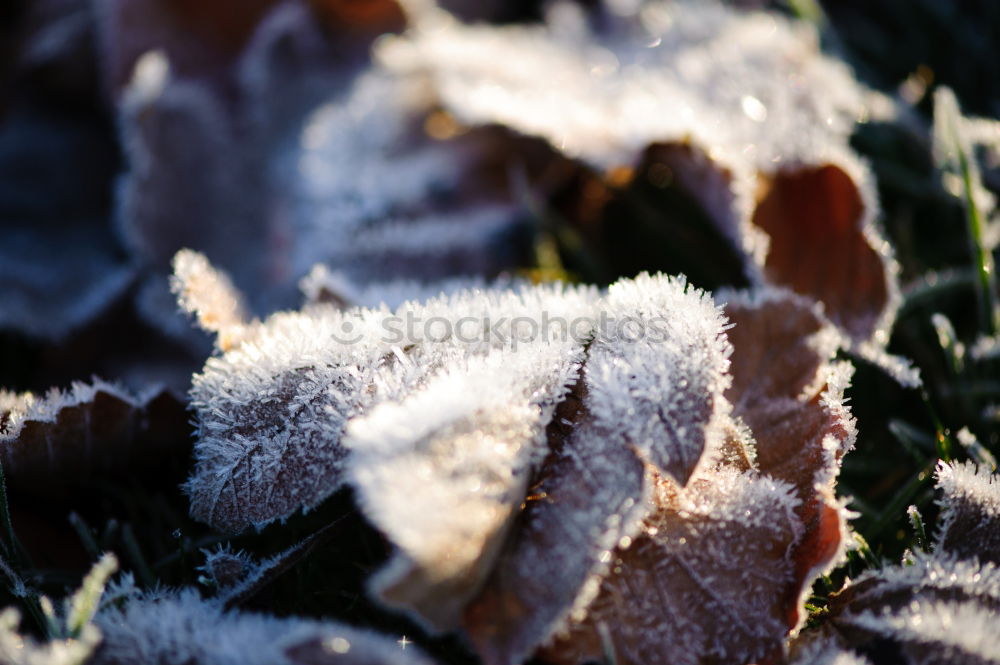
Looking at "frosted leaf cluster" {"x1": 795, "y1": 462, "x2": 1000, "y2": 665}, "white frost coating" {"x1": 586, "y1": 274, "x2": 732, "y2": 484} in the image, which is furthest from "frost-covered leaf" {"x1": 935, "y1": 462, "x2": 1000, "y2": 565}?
"white frost coating" {"x1": 586, "y1": 274, "x2": 732, "y2": 484}

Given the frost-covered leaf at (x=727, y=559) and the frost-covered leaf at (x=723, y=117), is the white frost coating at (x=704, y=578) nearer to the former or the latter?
the frost-covered leaf at (x=727, y=559)

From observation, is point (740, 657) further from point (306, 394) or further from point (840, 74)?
point (840, 74)

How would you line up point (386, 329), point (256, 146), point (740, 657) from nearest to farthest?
point (740, 657)
point (386, 329)
point (256, 146)

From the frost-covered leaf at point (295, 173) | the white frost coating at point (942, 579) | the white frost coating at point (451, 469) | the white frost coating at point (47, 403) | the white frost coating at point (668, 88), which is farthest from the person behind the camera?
the frost-covered leaf at point (295, 173)

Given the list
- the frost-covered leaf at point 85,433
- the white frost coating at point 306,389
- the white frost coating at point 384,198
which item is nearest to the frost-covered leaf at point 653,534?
the white frost coating at point 306,389

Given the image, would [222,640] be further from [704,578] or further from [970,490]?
[970,490]

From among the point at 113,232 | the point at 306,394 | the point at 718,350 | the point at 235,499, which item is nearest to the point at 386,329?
the point at 306,394

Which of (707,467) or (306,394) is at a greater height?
(306,394)
